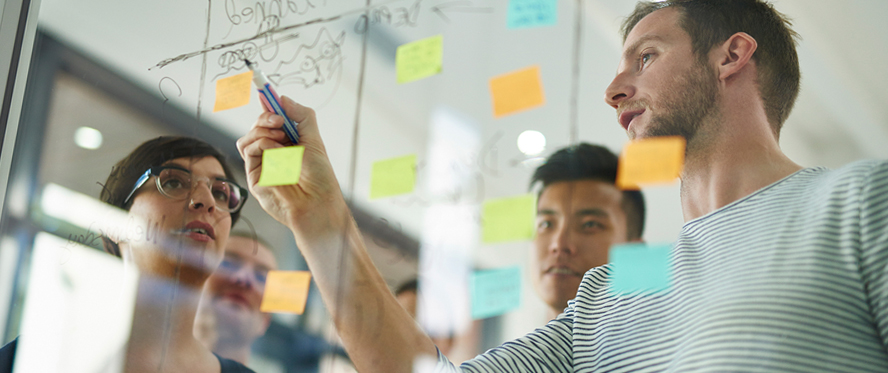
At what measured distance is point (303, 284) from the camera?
3.51ft

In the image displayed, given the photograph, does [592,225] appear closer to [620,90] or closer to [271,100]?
[620,90]

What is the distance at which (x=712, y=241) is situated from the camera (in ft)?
2.56

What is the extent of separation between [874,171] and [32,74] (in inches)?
55.9

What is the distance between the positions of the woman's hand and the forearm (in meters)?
0.01

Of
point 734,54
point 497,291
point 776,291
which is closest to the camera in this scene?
point 776,291

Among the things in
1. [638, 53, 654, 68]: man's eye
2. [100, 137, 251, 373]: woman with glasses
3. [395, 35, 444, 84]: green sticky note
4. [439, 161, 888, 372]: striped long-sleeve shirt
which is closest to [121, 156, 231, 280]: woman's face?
[100, 137, 251, 373]: woman with glasses

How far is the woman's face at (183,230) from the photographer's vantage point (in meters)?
1.11

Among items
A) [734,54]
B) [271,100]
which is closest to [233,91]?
[271,100]

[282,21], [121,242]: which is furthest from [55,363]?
[282,21]

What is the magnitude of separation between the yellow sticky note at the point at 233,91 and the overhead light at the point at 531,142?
1.64ft

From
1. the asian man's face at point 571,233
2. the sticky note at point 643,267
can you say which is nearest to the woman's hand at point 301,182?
the asian man's face at point 571,233

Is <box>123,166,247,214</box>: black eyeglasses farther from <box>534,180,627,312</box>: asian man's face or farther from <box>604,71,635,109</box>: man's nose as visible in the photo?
<box>604,71,635,109</box>: man's nose

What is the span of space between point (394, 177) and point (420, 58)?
0.21 meters

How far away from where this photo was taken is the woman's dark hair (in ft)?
3.80
